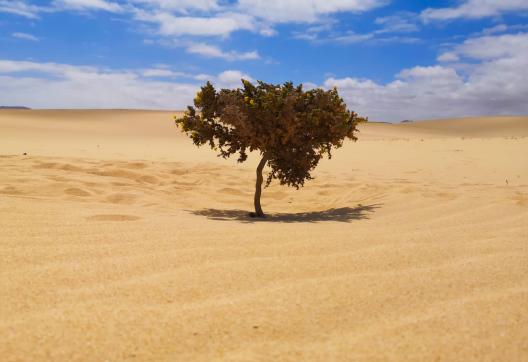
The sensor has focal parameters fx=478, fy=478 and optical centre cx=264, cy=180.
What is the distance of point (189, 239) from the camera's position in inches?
137

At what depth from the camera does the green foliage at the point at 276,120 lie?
571 centimetres

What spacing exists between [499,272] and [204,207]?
4.56 metres

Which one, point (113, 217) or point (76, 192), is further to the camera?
point (76, 192)

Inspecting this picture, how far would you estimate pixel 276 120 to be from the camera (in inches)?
227

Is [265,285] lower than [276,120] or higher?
lower

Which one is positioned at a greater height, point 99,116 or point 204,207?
point 99,116

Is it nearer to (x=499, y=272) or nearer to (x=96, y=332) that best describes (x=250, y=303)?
(x=96, y=332)

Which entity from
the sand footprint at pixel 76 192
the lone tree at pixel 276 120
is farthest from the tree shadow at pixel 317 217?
the sand footprint at pixel 76 192

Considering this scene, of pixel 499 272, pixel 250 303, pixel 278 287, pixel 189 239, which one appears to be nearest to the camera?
pixel 250 303

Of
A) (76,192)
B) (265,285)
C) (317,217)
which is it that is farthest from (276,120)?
(265,285)

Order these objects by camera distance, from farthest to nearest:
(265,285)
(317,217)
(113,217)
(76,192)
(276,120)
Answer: (76,192) → (276,120) → (317,217) → (113,217) → (265,285)

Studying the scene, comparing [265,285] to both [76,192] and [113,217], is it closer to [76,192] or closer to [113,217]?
[113,217]

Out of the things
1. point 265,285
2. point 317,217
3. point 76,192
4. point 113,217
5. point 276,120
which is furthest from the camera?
point 76,192

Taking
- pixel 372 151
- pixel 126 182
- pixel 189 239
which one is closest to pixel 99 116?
pixel 372 151
